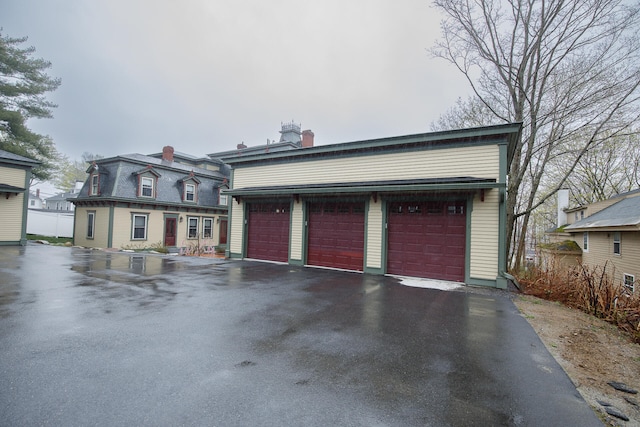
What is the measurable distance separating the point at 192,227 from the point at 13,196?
10155 millimetres

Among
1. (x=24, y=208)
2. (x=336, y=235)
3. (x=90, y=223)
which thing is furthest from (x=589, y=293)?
(x=24, y=208)

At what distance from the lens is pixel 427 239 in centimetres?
983

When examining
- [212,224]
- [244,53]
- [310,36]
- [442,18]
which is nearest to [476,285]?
[442,18]

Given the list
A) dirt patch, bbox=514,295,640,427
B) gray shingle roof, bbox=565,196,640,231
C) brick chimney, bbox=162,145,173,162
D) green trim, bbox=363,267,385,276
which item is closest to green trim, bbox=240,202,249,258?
green trim, bbox=363,267,385,276

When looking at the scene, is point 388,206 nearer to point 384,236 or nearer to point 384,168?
point 384,236

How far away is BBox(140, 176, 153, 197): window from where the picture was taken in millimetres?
19953

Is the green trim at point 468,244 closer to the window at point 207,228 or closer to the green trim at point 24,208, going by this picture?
the window at point 207,228

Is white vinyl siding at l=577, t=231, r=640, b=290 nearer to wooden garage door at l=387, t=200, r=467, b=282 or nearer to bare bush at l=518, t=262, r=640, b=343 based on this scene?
bare bush at l=518, t=262, r=640, b=343

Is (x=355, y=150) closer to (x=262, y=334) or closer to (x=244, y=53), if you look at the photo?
(x=262, y=334)

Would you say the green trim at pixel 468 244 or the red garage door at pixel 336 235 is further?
the red garage door at pixel 336 235

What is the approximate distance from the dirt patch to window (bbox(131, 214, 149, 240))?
2161cm

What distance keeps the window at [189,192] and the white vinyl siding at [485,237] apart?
66.7ft

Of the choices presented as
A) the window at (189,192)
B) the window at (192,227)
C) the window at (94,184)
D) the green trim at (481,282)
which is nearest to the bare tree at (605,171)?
the green trim at (481,282)

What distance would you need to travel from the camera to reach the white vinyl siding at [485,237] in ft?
29.1
